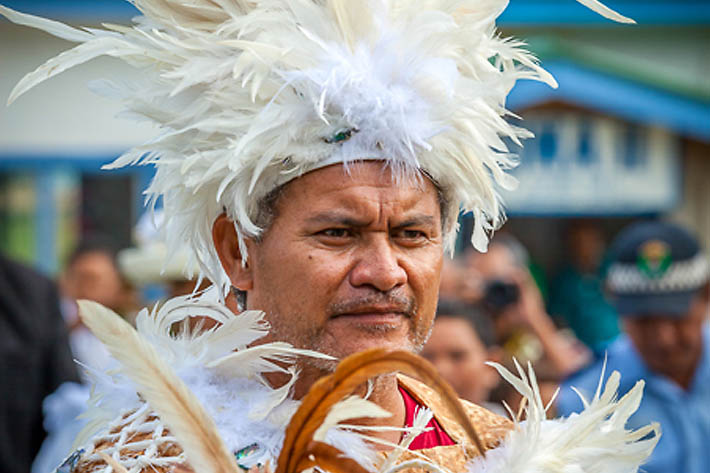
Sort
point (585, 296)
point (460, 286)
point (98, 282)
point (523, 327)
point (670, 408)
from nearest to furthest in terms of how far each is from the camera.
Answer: point (670, 408)
point (523, 327)
point (460, 286)
point (98, 282)
point (585, 296)

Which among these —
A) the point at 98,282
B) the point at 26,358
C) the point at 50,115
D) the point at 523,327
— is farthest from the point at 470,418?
the point at 50,115

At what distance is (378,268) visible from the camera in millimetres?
2260

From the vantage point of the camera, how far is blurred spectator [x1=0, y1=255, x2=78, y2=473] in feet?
15.1

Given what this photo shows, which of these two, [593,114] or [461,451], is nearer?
[461,451]

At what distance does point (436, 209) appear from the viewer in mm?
2441

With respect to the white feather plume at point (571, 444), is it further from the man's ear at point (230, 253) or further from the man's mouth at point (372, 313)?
the man's ear at point (230, 253)

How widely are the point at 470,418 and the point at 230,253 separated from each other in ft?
2.43

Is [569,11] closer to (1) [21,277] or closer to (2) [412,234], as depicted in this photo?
(1) [21,277]

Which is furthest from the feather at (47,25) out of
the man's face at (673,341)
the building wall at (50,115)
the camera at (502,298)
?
the building wall at (50,115)

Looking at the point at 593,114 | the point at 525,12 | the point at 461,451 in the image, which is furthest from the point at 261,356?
the point at 525,12

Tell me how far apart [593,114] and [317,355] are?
8951mm

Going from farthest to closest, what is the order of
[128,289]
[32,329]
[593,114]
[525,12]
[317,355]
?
[525,12]
[593,114]
[128,289]
[32,329]
[317,355]

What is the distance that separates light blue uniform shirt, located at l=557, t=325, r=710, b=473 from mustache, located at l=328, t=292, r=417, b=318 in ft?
8.04

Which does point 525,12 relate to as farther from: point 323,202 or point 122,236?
point 323,202
